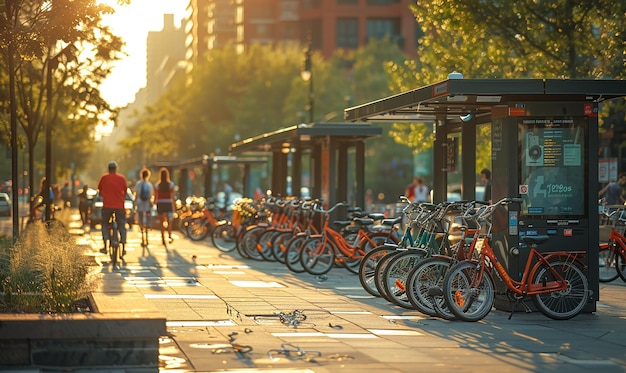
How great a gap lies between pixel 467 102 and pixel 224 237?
49.5 ft

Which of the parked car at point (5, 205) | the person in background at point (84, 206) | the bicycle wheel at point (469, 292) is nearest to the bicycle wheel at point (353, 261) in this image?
the bicycle wheel at point (469, 292)

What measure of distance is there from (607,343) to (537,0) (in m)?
15.7

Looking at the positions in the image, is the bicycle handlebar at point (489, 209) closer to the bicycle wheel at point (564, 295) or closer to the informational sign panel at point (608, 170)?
the bicycle wheel at point (564, 295)

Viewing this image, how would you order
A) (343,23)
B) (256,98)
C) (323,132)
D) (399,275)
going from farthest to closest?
1. (343,23)
2. (256,98)
3. (323,132)
4. (399,275)

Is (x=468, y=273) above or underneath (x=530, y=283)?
above

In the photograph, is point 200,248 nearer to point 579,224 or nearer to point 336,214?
point 336,214

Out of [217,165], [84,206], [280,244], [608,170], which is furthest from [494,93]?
[84,206]

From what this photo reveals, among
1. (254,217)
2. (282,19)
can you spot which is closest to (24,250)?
(254,217)

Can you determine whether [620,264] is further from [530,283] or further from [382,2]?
[382,2]

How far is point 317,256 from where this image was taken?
20891mm

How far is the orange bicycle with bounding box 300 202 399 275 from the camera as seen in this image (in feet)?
67.1

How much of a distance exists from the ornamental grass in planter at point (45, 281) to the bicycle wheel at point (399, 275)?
3435 millimetres

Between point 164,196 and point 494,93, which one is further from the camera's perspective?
point 164,196

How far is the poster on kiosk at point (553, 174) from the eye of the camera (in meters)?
14.9
